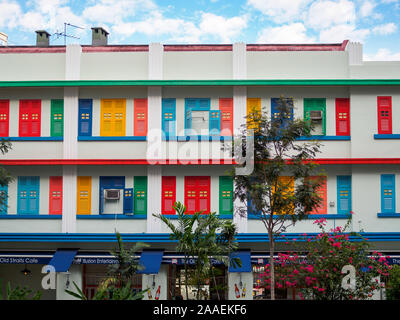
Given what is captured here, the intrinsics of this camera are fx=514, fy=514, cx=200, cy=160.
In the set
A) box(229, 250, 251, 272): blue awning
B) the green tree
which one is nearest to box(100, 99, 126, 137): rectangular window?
box(229, 250, 251, 272): blue awning

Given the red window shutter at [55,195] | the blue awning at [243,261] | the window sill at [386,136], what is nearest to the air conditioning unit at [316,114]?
the window sill at [386,136]

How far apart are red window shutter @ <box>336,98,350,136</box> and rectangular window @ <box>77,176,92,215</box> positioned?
10908mm

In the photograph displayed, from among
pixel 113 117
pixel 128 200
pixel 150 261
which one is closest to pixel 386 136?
pixel 150 261

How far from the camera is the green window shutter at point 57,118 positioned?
73.0 feet

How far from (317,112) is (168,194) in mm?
7279

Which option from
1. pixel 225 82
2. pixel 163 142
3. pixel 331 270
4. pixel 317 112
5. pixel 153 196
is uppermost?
pixel 225 82

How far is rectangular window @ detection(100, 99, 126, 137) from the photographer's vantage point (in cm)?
2216

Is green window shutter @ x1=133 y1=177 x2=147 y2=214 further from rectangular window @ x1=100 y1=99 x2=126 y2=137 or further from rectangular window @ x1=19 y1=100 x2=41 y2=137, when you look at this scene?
rectangular window @ x1=19 y1=100 x2=41 y2=137

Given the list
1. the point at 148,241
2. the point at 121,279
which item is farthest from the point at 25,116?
the point at 121,279

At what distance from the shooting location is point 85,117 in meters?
22.3

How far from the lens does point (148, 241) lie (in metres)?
21.4

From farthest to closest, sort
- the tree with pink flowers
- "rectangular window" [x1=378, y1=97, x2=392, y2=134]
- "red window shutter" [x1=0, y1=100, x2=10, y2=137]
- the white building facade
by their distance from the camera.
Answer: "red window shutter" [x1=0, y1=100, x2=10, y2=137], "rectangular window" [x1=378, y1=97, x2=392, y2=134], the white building facade, the tree with pink flowers

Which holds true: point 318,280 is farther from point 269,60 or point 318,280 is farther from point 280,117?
point 269,60

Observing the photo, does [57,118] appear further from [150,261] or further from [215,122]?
[150,261]
